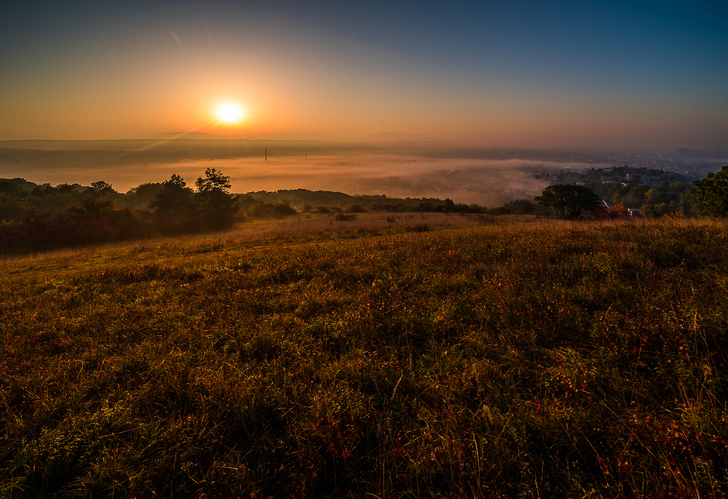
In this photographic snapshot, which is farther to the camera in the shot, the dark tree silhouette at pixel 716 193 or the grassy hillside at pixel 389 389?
the dark tree silhouette at pixel 716 193

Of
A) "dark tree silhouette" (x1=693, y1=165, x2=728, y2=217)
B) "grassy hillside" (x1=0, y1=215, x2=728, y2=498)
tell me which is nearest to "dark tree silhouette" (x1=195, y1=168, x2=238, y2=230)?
"grassy hillside" (x1=0, y1=215, x2=728, y2=498)

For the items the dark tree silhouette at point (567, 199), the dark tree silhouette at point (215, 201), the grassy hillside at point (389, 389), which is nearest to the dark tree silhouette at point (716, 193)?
the dark tree silhouette at point (567, 199)

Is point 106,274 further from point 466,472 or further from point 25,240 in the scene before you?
point 25,240

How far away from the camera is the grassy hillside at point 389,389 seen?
2.39 metres

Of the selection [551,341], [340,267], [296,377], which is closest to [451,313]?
[551,341]

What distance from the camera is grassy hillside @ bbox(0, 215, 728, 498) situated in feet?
7.84

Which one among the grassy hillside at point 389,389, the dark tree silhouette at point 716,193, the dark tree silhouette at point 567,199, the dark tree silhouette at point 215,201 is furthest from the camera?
the dark tree silhouette at point 567,199

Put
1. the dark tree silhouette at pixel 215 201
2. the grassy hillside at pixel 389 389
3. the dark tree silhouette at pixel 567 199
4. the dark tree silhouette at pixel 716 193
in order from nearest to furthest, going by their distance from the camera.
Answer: the grassy hillside at pixel 389 389 < the dark tree silhouette at pixel 716 193 < the dark tree silhouette at pixel 215 201 < the dark tree silhouette at pixel 567 199

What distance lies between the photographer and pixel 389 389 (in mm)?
3482

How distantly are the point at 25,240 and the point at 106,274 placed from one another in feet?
103

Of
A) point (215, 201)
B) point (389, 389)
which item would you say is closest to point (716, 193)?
point (389, 389)

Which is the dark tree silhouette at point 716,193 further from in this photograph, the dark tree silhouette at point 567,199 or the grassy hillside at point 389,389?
the grassy hillside at point 389,389

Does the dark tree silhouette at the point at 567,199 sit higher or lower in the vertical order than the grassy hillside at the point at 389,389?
higher

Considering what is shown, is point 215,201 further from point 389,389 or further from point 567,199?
point 567,199
